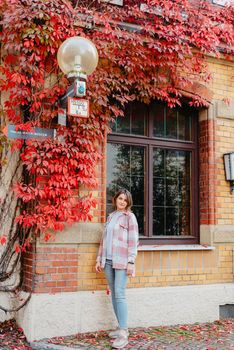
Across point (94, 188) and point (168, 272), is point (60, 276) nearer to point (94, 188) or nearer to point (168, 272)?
point (94, 188)

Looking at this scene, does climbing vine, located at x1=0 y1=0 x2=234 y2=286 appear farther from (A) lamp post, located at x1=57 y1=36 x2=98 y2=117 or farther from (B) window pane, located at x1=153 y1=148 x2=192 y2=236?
(B) window pane, located at x1=153 y1=148 x2=192 y2=236

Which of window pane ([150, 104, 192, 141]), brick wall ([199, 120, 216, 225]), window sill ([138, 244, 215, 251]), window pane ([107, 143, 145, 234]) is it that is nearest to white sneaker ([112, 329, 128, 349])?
window sill ([138, 244, 215, 251])

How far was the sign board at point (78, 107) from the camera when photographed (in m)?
5.47

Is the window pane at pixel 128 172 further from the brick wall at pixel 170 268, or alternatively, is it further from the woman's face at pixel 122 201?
the woman's face at pixel 122 201

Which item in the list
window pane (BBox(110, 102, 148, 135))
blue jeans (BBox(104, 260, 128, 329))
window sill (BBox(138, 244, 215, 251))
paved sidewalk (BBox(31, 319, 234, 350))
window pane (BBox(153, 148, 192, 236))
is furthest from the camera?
window pane (BBox(153, 148, 192, 236))

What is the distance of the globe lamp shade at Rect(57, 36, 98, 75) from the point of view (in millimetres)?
5273

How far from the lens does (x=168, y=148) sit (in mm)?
7059

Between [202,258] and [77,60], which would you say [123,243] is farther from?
[77,60]

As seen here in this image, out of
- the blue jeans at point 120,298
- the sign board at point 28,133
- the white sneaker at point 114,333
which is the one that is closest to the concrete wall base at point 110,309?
the white sneaker at point 114,333

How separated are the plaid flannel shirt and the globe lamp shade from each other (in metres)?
1.90

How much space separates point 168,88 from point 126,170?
1335mm

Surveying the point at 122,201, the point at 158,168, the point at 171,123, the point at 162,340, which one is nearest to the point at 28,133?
the point at 122,201

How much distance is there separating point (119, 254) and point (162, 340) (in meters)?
1.21

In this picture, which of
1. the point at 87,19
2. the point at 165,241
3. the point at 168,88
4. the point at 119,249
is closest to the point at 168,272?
the point at 165,241
